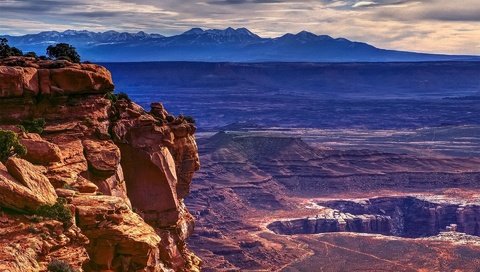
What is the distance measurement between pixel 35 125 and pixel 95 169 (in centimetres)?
266

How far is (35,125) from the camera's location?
86.7 ft

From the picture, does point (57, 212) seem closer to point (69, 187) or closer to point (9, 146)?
point (69, 187)

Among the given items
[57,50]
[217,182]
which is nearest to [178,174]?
[57,50]

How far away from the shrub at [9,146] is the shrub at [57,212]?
228 centimetres

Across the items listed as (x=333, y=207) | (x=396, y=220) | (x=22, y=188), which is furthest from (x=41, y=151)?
(x=333, y=207)

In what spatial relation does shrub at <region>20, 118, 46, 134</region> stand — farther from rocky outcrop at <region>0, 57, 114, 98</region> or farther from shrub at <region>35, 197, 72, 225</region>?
shrub at <region>35, 197, 72, 225</region>

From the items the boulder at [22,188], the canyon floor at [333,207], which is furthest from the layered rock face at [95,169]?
the canyon floor at [333,207]

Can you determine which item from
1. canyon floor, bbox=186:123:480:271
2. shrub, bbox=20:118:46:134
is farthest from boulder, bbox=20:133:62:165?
canyon floor, bbox=186:123:480:271

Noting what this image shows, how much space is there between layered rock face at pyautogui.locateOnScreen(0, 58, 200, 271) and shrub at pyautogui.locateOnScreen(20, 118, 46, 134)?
0.17 meters

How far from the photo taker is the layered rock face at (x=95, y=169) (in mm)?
20391

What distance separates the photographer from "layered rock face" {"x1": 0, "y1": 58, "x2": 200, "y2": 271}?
66.9 feet

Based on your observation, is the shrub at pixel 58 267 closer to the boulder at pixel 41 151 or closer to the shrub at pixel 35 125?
the boulder at pixel 41 151

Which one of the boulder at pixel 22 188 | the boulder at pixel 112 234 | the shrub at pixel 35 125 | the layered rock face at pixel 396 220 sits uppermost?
the shrub at pixel 35 125

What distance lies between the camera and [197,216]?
10762 centimetres
